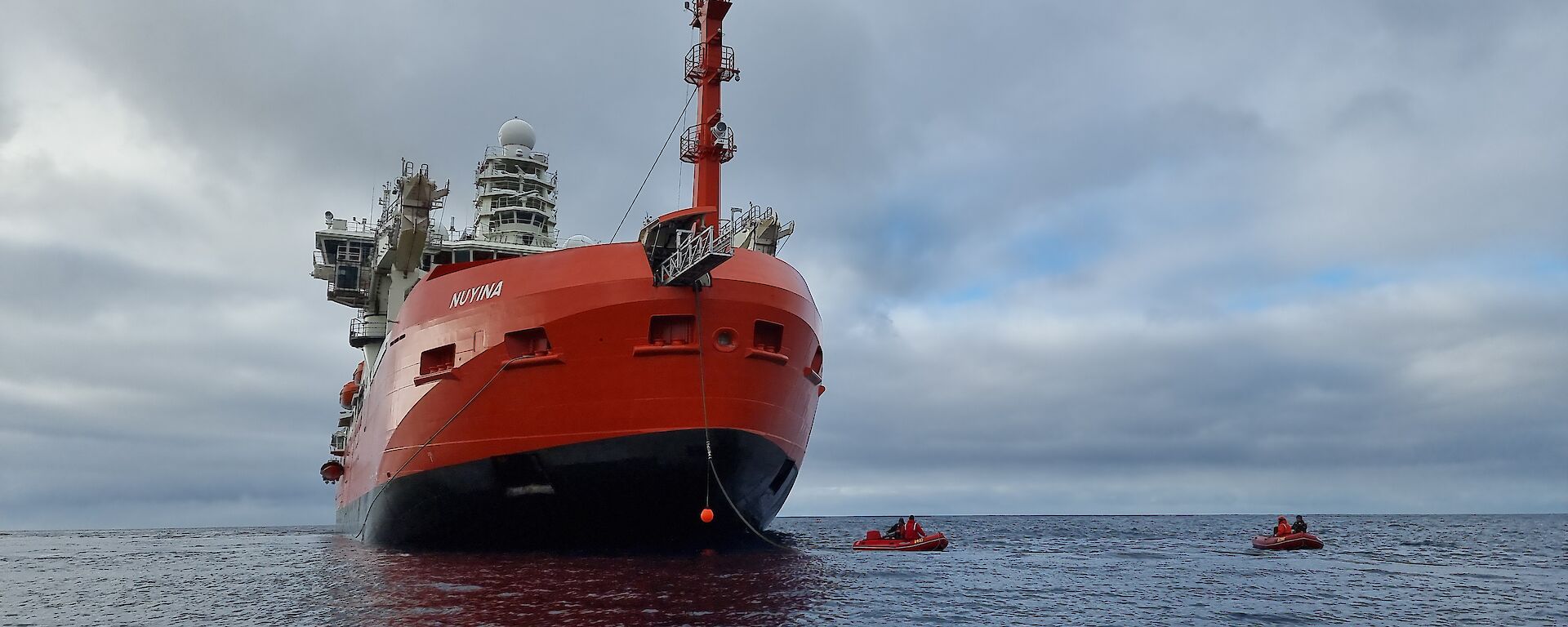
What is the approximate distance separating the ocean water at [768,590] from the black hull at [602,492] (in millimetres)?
561

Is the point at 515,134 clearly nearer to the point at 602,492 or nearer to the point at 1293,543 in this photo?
the point at 602,492

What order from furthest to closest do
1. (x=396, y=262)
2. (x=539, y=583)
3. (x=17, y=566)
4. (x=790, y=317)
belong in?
(x=17, y=566)
(x=396, y=262)
(x=790, y=317)
(x=539, y=583)

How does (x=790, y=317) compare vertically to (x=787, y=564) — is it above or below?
above

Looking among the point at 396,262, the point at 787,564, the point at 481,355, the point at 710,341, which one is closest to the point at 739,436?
the point at 710,341

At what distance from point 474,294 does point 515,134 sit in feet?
83.1

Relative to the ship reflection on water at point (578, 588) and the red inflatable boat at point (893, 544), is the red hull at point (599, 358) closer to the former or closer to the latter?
the ship reflection on water at point (578, 588)

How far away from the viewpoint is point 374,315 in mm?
36125

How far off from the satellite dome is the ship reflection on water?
24897mm

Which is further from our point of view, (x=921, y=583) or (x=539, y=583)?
(x=921, y=583)

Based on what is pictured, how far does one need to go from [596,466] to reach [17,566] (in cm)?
2617

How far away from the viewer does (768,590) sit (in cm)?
1781

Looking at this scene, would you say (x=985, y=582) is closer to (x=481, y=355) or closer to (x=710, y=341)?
(x=710, y=341)

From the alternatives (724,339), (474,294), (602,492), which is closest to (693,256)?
(724,339)

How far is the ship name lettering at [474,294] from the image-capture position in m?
21.1
